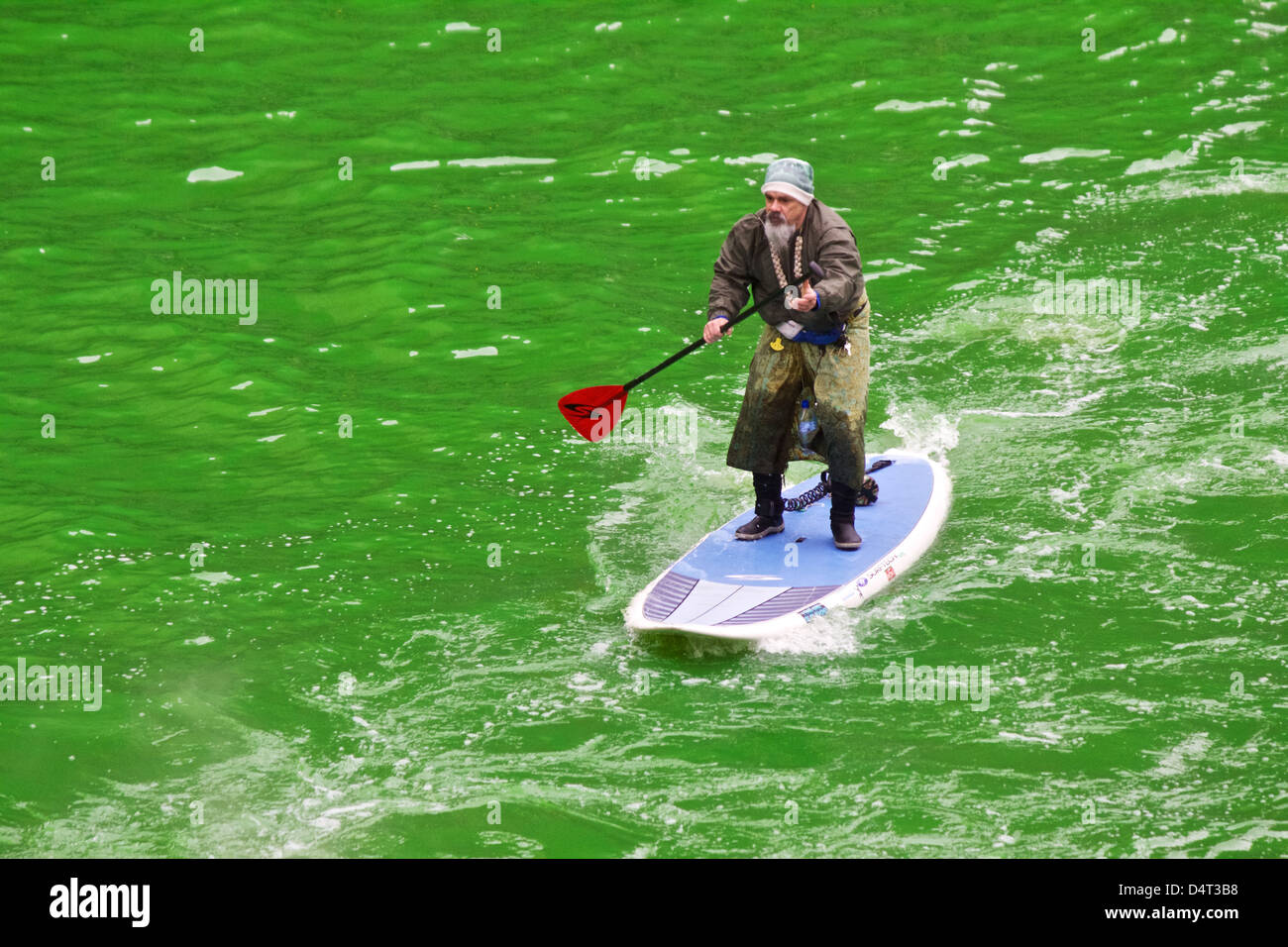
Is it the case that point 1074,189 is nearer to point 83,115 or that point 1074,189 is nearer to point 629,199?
point 629,199

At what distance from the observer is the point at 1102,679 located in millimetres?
7164

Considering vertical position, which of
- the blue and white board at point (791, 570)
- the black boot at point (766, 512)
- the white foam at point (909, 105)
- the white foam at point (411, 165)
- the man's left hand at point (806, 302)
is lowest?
the blue and white board at point (791, 570)

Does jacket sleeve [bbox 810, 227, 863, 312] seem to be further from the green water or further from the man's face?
the green water

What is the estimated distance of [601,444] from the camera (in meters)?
10.4

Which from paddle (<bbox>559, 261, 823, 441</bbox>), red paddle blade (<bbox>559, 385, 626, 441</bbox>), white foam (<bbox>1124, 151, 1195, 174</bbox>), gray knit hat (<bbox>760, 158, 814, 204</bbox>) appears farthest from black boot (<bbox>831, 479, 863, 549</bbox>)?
white foam (<bbox>1124, 151, 1195, 174</bbox>)

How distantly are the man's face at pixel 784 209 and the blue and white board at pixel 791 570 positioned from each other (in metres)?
1.81

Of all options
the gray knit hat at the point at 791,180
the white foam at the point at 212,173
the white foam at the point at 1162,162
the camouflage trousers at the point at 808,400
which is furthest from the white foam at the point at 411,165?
the gray knit hat at the point at 791,180

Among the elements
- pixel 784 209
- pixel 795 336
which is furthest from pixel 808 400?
pixel 784 209

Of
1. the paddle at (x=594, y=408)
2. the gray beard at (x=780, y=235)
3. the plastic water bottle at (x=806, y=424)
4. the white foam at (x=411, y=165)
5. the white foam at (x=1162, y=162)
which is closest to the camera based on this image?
the gray beard at (x=780, y=235)

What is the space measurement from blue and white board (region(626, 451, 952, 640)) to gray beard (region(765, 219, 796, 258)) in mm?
1665

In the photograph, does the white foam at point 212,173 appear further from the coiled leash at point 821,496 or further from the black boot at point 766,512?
the black boot at point 766,512

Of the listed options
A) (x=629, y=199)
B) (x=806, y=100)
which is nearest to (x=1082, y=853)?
(x=629, y=199)

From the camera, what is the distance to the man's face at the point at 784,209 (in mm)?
7688

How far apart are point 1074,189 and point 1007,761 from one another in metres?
9.39
